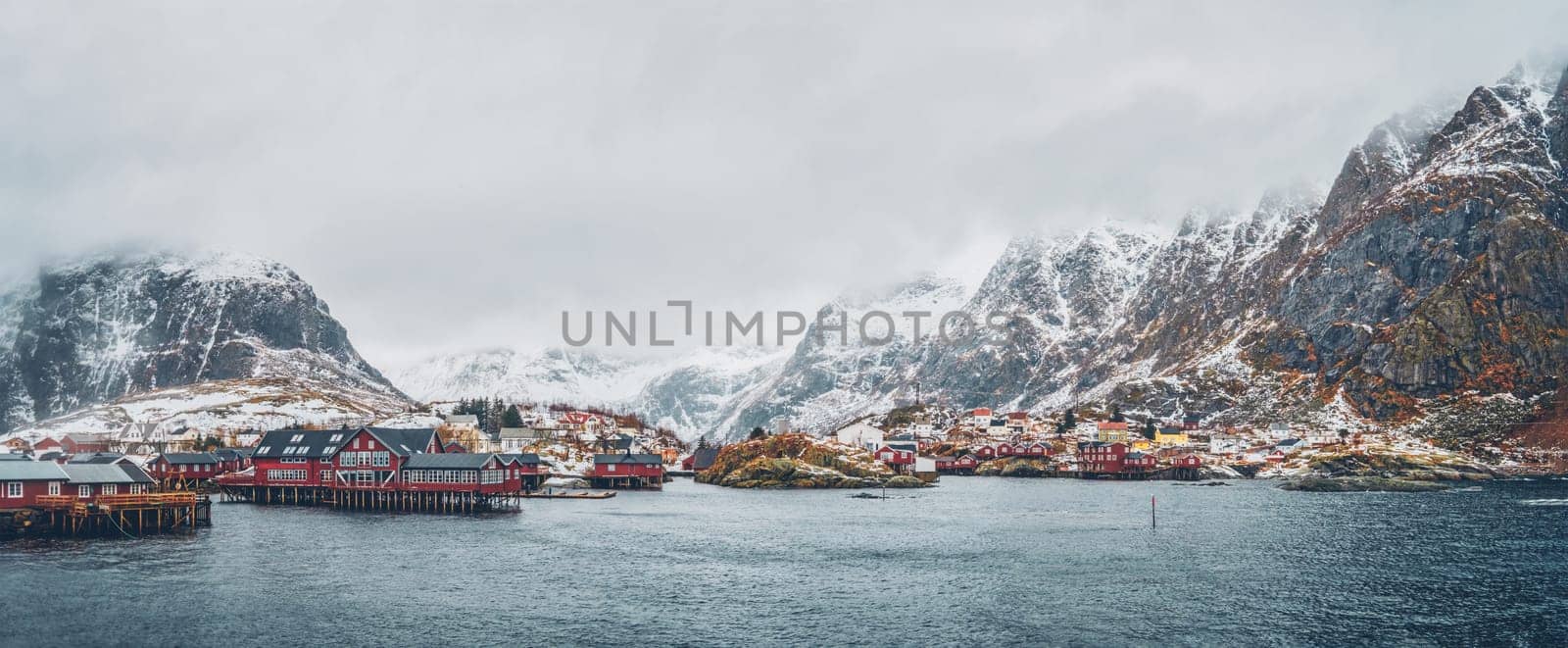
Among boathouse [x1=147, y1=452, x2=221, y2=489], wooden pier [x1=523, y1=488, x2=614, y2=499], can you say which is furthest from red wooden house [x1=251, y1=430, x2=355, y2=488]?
wooden pier [x1=523, y1=488, x2=614, y2=499]

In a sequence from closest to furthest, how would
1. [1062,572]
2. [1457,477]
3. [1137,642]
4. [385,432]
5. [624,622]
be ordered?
1. [1137,642]
2. [624,622]
3. [1062,572]
4. [385,432]
5. [1457,477]

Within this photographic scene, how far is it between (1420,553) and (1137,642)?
47.3 metres

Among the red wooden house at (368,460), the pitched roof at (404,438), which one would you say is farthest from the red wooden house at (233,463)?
the pitched roof at (404,438)

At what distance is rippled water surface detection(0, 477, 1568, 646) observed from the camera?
62.2m

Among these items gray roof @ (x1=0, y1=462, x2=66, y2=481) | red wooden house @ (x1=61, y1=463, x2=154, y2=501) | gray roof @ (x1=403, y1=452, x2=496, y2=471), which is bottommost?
gray roof @ (x1=403, y1=452, x2=496, y2=471)

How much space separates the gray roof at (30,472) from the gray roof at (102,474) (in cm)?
91

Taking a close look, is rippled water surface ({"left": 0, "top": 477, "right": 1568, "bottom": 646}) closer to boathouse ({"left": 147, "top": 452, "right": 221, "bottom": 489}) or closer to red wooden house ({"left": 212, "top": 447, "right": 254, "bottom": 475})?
red wooden house ({"left": 212, "top": 447, "right": 254, "bottom": 475})

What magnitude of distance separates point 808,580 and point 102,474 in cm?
7600

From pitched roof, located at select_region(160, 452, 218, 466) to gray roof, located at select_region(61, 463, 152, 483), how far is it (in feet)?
207

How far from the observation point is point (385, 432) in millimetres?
152125

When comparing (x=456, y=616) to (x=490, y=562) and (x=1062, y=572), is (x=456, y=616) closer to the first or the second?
(x=490, y=562)

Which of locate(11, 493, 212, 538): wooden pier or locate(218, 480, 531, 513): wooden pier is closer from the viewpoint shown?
locate(11, 493, 212, 538): wooden pier

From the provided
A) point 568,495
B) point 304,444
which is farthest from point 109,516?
point 568,495

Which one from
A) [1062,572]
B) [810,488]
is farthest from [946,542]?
[810,488]
